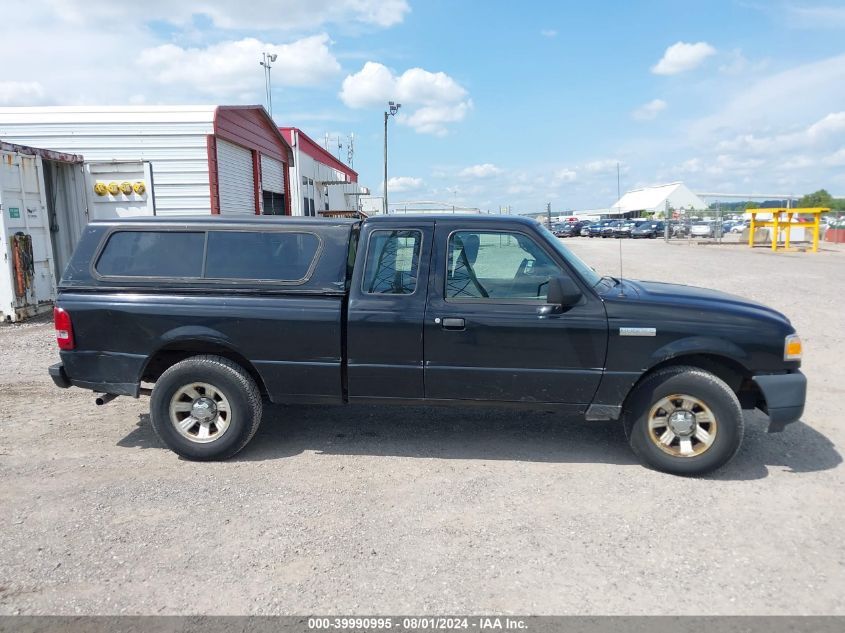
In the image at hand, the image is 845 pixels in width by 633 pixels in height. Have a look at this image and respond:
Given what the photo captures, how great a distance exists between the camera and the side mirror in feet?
14.1

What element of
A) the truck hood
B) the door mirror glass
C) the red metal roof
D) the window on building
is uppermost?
the red metal roof

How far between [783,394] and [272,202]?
17605mm

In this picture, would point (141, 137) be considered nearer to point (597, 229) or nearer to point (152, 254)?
point (152, 254)

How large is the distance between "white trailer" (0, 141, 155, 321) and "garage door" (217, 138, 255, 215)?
1.82 meters

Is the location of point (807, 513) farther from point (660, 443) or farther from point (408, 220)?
point (408, 220)

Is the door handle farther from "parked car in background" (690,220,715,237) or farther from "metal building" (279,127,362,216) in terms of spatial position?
"parked car in background" (690,220,715,237)

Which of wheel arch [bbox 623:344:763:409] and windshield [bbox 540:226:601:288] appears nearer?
wheel arch [bbox 623:344:763:409]

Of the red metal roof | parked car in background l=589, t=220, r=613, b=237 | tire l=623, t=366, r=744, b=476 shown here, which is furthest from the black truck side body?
parked car in background l=589, t=220, r=613, b=237

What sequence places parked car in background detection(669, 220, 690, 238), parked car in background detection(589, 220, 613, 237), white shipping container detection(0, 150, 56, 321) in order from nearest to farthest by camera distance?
white shipping container detection(0, 150, 56, 321), parked car in background detection(669, 220, 690, 238), parked car in background detection(589, 220, 613, 237)

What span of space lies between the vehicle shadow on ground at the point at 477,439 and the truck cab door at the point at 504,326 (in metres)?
0.58

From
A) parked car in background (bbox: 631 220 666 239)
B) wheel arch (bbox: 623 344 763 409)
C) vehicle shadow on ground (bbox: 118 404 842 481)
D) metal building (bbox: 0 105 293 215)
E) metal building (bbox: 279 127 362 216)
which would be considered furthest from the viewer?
parked car in background (bbox: 631 220 666 239)

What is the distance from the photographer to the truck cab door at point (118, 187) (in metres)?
12.2

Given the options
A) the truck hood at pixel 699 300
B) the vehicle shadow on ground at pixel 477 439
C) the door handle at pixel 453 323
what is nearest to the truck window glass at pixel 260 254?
the door handle at pixel 453 323

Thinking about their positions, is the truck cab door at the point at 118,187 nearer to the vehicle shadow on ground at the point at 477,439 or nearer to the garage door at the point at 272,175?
the garage door at the point at 272,175
